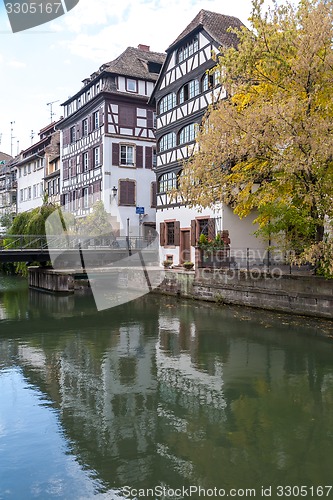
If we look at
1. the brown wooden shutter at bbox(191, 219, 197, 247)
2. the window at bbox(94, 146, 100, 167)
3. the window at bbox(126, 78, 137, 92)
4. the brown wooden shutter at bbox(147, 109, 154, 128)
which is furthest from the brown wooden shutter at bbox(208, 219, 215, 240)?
the window at bbox(126, 78, 137, 92)

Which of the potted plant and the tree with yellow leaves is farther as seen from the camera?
the potted plant

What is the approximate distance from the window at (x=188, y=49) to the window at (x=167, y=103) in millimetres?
2067

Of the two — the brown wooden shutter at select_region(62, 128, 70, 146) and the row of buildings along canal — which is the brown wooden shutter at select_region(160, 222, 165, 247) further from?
the brown wooden shutter at select_region(62, 128, 70, 146)

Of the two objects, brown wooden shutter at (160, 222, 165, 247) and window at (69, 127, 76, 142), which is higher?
window at (69, 127, 76, 142)

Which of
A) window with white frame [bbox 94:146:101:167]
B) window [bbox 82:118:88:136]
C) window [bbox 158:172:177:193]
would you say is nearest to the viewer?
window [bbox 158:172:177:193]

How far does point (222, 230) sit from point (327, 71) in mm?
10182

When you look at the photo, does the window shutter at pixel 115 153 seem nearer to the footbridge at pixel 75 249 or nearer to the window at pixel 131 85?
the window at pixel 131 85

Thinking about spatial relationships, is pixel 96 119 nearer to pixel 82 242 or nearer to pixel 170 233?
pixel 82 242

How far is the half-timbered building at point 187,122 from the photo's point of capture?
80.8 ft

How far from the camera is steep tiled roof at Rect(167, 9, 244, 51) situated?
25.1 m

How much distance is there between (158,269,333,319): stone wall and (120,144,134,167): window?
1530cm

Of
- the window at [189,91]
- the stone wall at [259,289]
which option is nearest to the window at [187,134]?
the window at [189,91]

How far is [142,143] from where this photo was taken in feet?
126

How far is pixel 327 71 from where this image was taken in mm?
15141
